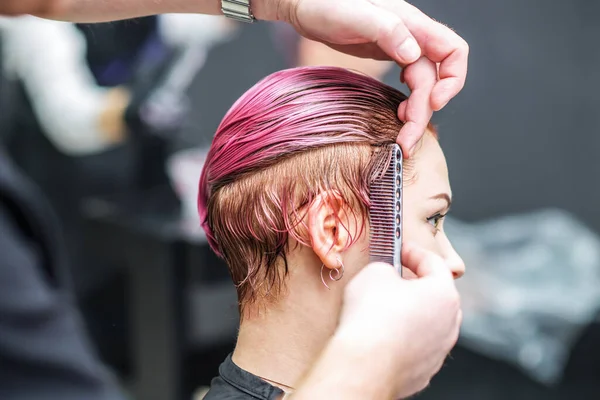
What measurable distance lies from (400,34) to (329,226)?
294mm

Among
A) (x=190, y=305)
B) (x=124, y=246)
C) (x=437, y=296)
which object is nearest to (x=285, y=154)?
(x=437, y=296)

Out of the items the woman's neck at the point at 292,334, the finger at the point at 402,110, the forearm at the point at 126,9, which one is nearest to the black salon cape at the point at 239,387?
the woman's neck at the point at 292,334

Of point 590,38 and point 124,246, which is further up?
point 590,38

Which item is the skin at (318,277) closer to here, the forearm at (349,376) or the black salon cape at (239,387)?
the black salon cape at (239,387)

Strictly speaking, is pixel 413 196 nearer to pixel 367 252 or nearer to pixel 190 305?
pixel 367 252

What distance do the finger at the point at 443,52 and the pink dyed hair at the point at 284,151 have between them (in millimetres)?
96

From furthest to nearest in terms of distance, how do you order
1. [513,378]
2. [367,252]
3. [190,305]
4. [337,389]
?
[513,378] < [190,305] < [367,252] < [337,389]

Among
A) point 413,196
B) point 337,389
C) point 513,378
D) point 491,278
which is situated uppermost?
point 413,196

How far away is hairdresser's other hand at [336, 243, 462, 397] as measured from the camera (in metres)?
0.81

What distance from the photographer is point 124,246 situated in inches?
95.5

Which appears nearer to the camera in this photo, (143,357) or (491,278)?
(143,357)

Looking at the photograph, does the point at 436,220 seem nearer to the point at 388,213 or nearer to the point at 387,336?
the point at 388,213

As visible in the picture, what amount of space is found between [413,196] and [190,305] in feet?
4.75

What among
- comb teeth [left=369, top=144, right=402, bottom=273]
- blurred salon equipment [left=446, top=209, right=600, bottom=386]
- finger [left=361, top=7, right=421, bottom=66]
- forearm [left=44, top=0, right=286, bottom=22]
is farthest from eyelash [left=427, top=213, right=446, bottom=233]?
blurred salon equipment [left=446, top=209, right=600, bottom=386]
